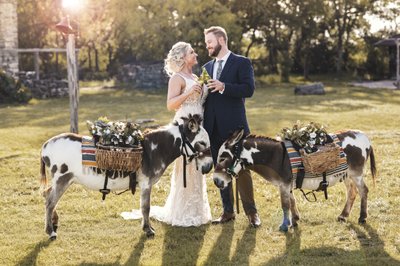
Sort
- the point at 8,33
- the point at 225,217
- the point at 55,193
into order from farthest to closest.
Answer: the point at 8,33 < the point at 225,217 < the point at 55,193

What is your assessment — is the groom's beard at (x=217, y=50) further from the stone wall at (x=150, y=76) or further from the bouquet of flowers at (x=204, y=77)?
the stone wall at (x=150, y=76)

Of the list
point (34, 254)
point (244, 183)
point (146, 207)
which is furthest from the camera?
point (244, 183)

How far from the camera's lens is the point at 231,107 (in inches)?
279

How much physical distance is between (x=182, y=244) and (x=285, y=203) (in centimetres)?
128

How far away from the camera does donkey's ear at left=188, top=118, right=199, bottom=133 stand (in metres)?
6.55

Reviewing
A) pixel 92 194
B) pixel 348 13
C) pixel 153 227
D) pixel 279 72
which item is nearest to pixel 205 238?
pixel 153 227

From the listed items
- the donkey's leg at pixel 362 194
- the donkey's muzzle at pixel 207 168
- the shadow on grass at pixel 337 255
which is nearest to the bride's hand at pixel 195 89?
the donkey's muzzle at pixel 207 168

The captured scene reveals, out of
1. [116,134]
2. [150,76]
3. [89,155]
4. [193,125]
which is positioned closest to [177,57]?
[193,125]

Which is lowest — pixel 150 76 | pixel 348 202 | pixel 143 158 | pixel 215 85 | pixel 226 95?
pixel 348 202

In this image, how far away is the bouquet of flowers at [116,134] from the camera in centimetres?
647

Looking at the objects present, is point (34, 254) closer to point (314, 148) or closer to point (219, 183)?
point (219, 183)

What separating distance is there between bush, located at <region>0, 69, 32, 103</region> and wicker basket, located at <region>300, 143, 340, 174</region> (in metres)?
21.7

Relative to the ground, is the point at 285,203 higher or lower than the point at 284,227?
higher

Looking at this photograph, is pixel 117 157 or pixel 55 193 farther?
pixel 55 193
